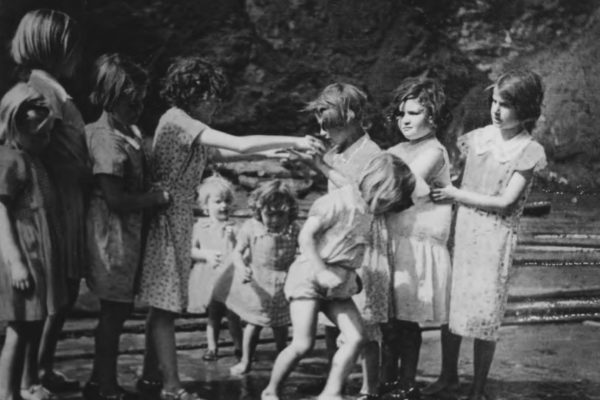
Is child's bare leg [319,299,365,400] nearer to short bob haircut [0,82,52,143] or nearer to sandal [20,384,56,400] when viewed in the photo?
sandal [20,384,56,400]

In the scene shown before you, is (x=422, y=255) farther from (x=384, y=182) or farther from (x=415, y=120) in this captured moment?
(x=415, y=120)

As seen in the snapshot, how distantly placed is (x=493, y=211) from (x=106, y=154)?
1795 millimetres

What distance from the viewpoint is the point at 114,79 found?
4.43 meters

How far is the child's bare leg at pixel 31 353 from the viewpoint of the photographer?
4.11 meters

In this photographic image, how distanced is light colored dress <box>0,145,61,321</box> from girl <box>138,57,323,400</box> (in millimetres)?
494

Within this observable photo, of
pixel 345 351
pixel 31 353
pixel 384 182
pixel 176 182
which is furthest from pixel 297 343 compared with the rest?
pixel 31 353

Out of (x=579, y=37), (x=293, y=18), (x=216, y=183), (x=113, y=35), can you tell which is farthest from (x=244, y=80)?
(x=216, y=183)

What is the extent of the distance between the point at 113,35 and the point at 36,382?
6116 mm

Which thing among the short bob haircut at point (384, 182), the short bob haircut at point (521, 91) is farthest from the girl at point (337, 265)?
the short bob haircut at point (521, 91)

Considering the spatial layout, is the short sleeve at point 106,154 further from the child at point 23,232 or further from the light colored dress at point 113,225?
the child at point 23,232

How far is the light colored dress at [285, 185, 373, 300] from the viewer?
14.3ft

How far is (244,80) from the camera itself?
10.9m

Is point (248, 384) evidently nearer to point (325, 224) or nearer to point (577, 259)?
point (325, 224)

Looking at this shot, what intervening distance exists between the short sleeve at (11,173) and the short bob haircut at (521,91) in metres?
2.18
